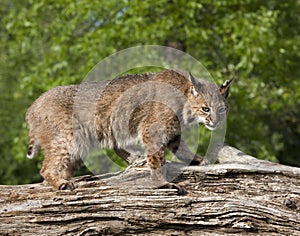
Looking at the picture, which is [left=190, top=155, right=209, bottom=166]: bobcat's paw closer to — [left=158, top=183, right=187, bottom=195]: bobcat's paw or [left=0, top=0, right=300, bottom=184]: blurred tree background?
[left=158, top=183, right=187, bottom=195]: bobcat's paw

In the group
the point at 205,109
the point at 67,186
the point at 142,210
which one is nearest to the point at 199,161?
the point at 205,109

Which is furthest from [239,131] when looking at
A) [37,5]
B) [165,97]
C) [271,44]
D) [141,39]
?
[165,97]

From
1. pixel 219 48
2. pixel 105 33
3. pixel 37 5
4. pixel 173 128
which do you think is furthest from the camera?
pixel 219 48

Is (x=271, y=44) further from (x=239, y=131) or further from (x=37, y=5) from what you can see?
(x=37, y=5)

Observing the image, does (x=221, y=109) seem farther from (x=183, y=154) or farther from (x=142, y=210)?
(x=142, y=210)

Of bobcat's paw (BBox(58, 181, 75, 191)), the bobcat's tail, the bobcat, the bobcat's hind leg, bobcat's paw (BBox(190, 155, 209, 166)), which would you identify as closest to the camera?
bobcat's paw (BBox(58, 181, 75, 191))

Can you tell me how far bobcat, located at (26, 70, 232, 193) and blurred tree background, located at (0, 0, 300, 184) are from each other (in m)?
5.74

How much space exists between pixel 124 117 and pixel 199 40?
772 centimetres

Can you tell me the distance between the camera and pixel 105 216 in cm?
571

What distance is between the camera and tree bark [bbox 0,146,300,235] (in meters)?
5.67

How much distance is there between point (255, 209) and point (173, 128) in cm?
128

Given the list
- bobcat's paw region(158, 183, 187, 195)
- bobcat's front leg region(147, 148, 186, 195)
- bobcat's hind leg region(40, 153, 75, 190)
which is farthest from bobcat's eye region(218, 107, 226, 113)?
bobcat's hind leg region(40, 153, 75, 190)

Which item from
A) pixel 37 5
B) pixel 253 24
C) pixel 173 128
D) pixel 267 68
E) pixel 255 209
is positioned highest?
pixel 37 5

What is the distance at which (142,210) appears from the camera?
19.1 feet
